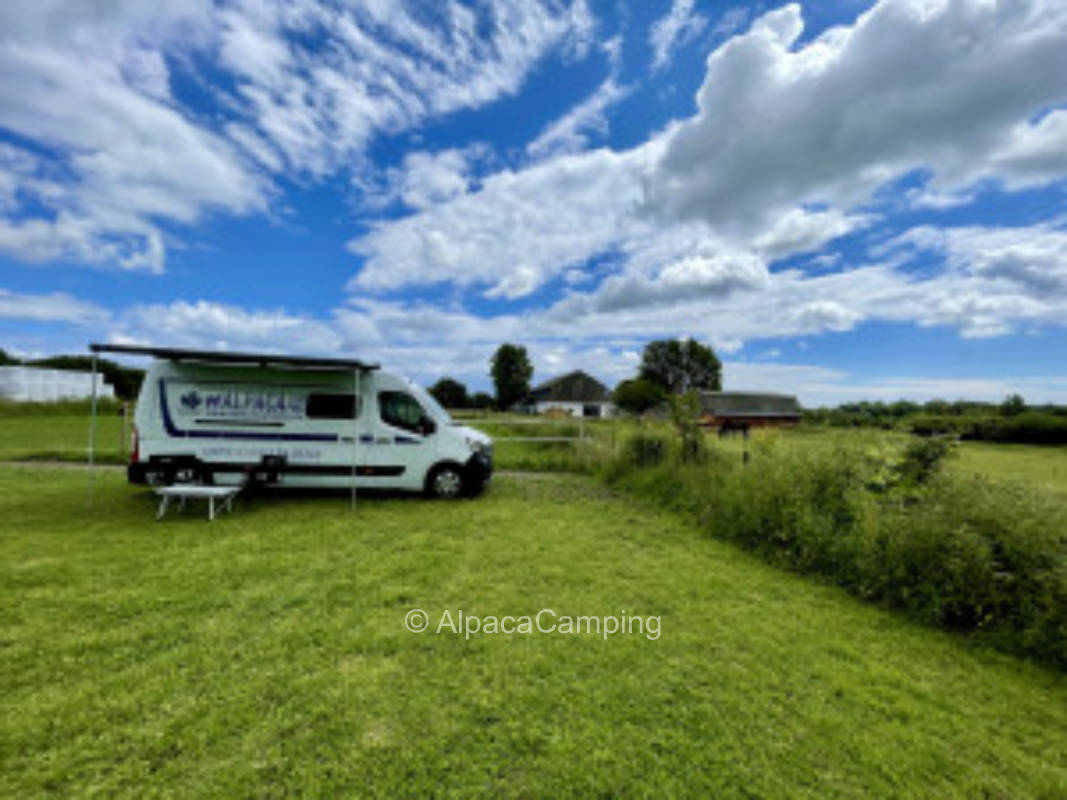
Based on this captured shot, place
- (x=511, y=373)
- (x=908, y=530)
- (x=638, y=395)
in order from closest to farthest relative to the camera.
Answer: (x=908, y=530), (x=638, y=395), (x=511, y=373)

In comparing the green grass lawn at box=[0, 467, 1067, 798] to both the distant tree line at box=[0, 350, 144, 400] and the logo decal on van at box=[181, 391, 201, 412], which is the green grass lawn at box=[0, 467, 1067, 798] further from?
the distant tree line at box=[0, 350, 144, 400]

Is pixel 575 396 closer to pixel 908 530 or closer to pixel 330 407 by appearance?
pixel 330 407

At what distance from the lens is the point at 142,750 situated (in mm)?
2162

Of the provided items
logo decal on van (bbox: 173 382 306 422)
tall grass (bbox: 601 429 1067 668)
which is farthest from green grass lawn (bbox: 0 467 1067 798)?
logo decal on van (bbox: 173 382 306 422)

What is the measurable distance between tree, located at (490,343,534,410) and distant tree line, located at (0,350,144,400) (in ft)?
127

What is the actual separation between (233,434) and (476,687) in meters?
6.92

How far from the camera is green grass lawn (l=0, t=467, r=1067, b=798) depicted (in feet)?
6.88

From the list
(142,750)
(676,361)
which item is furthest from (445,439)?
(676,361)

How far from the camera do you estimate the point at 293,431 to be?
25.0 ft

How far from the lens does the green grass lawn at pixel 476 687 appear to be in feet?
6.88

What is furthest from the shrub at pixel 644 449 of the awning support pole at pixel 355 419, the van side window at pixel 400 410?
the awning support pole at pixel 355 419

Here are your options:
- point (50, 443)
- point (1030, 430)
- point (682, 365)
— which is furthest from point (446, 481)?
point (682, 365)

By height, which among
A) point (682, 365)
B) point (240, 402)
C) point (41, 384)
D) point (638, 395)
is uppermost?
point (682, 365)

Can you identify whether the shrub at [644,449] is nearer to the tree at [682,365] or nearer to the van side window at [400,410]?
the van side window at [400,410]
